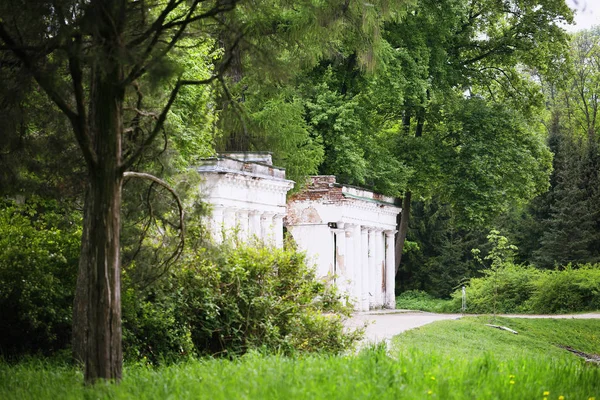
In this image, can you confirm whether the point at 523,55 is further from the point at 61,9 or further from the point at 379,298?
the point at 61,9

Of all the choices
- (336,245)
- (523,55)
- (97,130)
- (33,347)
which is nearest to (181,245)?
(97,130)


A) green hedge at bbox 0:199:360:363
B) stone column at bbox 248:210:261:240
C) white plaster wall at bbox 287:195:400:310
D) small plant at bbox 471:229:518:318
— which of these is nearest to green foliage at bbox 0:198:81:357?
green hedge at bbox 0:199:360:363

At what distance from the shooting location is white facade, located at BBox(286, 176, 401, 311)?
1452 inches

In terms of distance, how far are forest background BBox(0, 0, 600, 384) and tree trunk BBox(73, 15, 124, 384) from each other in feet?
1.25

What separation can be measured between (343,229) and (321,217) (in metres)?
1.25

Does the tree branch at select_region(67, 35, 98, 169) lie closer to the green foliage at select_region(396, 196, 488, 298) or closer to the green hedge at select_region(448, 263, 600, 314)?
the green hedge at select_region(448, 263, 600, 314)

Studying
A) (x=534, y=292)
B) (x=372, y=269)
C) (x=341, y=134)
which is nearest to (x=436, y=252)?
(x=534, y=292)

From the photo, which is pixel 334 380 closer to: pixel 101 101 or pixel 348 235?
pixel 101 101

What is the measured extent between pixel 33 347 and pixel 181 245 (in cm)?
360

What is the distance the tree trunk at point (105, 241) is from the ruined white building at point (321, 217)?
657 inches

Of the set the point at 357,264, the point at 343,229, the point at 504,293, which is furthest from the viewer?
the point at 504,293

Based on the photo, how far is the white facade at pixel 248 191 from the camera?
2834 centimetres

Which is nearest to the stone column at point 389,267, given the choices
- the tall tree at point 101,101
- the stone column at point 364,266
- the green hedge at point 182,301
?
the stone column at point 364,266

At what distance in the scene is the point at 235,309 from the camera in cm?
1575
